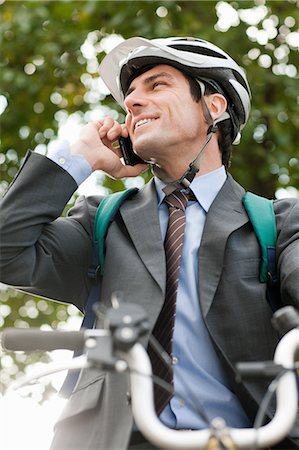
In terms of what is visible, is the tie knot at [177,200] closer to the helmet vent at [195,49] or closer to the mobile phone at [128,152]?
the mobile phone at [128,152]

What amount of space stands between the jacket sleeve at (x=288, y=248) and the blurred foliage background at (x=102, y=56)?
12.1 ft

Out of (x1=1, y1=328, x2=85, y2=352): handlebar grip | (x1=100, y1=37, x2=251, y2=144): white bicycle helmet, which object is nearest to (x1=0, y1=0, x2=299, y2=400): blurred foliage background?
(x1=100, y1=37, x2=251, y2=144): white bicycle helmet

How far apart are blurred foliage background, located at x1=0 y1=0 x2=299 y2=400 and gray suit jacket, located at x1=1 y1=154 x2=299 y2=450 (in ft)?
12.3

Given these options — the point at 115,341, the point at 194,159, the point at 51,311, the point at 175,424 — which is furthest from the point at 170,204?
the point at 51,311

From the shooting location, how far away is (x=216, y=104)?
385 cm

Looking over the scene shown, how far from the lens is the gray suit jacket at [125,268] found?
295 centimetres

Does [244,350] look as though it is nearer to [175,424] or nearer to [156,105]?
[175,424]

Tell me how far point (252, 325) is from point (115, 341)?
1.15m

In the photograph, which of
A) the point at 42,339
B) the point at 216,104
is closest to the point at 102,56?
the point at 216,104

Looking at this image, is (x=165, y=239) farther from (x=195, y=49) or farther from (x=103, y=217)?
(x=195, y=49)

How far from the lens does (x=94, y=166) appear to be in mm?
3521

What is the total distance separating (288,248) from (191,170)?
64 cm

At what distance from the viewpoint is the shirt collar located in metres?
3.50

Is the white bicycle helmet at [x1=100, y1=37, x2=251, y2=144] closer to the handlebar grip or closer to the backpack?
the backpack
